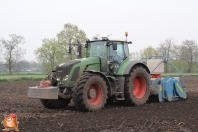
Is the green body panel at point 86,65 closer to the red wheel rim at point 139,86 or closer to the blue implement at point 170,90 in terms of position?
the red wheel rim at point 139,86

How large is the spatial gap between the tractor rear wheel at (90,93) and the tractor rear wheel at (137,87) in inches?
44.0

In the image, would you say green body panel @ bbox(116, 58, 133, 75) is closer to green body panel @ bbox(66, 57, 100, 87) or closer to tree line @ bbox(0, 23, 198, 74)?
green body panel @ bbox(66, 57, 100, 87)

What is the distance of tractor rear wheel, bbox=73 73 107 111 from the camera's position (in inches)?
351

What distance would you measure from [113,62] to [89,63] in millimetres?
948

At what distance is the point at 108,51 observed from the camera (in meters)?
10.4

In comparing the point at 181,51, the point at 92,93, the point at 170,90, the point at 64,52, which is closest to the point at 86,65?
the point at 92,93

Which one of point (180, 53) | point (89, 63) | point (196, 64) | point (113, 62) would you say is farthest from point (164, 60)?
point (196, 64)

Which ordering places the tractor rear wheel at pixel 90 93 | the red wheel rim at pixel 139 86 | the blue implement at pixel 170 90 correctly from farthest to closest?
the blue implement at pixel 170 90 < the red wheel rim at pixel 139 86 < the tractor rear wheel at pixel 90 93

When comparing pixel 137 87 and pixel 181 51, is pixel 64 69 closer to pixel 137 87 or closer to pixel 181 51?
pixel 137 87

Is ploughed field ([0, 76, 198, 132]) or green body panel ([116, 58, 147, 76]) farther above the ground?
green body panel ([116, 58, 147, 76])

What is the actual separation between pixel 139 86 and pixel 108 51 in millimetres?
1979

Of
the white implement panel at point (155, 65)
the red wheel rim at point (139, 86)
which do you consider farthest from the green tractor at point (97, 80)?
the white implement panel at point (155, 65)

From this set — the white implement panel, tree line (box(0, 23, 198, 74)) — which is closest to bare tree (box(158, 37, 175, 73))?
tree line (box(0, 23, 198, 74))

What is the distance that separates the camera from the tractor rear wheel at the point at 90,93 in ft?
29.2
